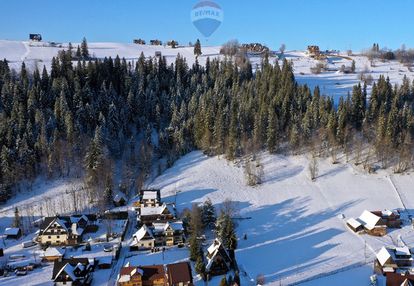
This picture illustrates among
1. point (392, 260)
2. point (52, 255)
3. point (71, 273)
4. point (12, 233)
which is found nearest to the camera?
point (71, 273)

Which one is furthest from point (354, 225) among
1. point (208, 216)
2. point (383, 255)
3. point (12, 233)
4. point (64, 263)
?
point (12, 233)

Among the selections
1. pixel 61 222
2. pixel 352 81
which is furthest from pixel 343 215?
pixel 352 81

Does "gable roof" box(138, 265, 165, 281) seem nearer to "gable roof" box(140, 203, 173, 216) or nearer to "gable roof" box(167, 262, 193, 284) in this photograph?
"gable roof" box(167, 262, 193, 284)

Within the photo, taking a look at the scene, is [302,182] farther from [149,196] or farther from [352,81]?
[352,81]

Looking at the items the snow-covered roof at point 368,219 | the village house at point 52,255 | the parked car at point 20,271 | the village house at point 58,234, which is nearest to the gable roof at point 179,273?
the village house at point 52,255

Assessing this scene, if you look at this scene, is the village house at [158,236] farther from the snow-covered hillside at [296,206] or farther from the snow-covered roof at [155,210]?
the snow-covered hillside at [296,206]

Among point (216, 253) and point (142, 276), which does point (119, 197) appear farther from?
point (216, 253)
